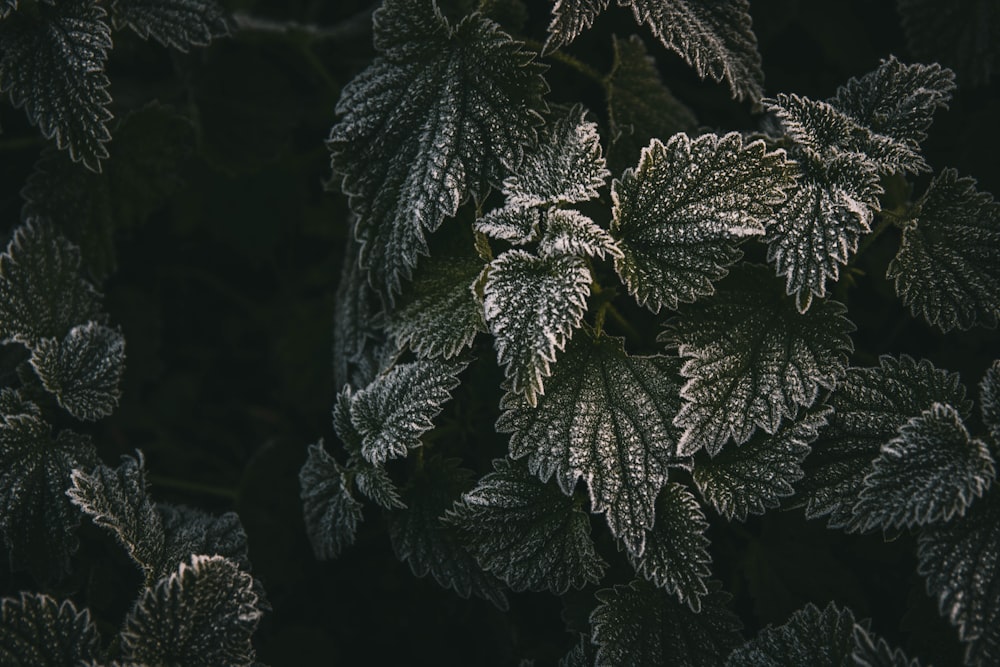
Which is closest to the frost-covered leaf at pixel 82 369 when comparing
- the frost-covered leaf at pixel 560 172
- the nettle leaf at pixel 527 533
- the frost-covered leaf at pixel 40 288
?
the frost-covered leaf at pixel 40 288

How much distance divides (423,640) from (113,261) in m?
1.25

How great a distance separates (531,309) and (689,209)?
355 mm

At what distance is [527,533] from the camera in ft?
5.34

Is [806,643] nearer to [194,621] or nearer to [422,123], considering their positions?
[194,621]

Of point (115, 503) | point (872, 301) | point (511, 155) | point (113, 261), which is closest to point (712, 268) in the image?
point (511, 155)

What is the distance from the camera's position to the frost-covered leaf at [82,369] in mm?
1777

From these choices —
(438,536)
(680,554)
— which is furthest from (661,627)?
(438,536)

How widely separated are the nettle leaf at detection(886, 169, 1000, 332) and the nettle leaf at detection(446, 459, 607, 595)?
2.50 feet

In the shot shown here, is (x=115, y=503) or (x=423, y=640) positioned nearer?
(x=115, y=503)

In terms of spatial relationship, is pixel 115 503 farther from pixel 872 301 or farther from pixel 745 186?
pixel 872 301

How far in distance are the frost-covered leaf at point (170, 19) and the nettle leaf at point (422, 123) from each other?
40 cm

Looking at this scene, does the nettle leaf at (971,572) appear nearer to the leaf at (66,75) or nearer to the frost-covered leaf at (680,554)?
the frost-covered leaf at (680,554)

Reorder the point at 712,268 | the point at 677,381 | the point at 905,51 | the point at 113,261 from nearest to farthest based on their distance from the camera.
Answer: the point at 712,268 → the point at 677,381 → the point at 113,261 → the point at 905,51

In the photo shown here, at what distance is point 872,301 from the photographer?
233 cm
